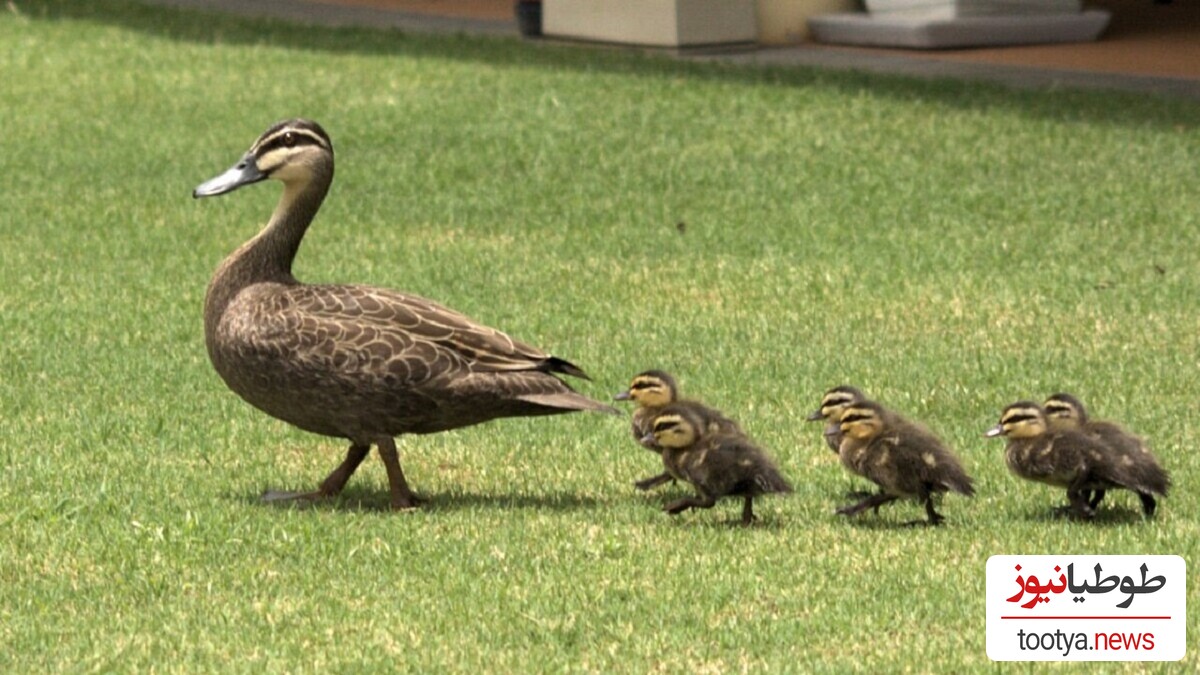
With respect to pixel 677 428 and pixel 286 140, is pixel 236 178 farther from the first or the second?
pixel 677 428

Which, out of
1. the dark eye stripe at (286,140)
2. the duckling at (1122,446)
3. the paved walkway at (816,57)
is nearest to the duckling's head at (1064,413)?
the duckling at (1122,446)

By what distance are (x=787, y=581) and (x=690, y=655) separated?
79 cm

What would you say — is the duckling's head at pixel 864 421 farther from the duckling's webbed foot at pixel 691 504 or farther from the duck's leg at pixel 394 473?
the duck's leg at pixel 394 473

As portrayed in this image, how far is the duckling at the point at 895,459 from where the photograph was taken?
789 cm

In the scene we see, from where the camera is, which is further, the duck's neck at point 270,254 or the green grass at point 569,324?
the duck's neck at point 270,254

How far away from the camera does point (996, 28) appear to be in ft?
73.9

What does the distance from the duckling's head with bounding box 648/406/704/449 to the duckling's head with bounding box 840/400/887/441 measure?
54cm

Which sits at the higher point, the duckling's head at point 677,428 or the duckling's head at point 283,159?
the duckling's head at point 283,159

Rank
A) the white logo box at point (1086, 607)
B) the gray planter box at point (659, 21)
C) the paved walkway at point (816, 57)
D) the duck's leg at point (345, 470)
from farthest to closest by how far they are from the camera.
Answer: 1. the gray planter box at point (659, 21)
2. the paved walkway at point (816, 57)
3. the duck's leg at point (345, 470)
4. the white logo box at point (1086, 607)

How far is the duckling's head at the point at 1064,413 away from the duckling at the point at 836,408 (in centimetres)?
69

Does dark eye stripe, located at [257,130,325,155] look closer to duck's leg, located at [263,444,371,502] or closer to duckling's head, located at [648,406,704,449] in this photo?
duck's leg, located at [263,444,371,502]

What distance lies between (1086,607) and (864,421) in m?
1.48

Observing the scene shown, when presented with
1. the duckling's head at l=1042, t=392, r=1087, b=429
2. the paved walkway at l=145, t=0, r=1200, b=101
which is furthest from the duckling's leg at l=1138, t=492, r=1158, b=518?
the paved walkway at l=145, t=0, r=1200, b=101

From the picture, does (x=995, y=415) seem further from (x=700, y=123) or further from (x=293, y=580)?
(x=700, y=123)
